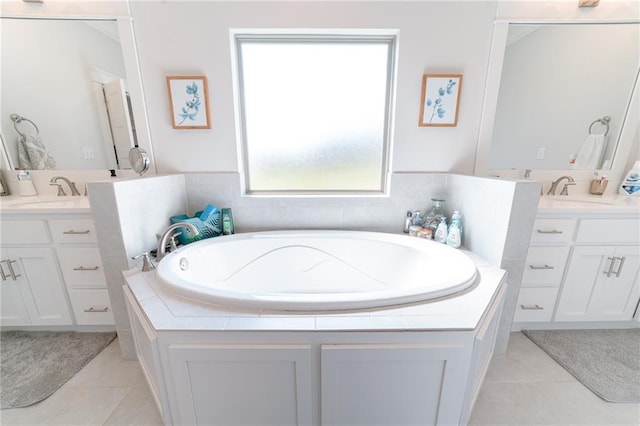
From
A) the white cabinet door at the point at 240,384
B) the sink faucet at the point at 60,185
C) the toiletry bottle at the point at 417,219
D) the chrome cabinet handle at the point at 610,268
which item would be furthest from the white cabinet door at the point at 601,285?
the sink faucet at the point at 60,185

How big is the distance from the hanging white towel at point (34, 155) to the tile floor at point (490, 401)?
58.8 inches

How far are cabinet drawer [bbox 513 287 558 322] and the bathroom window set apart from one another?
3.73ft

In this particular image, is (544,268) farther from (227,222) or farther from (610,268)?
(227,222)

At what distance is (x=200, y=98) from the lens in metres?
1.59

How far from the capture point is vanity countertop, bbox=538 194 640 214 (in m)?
1.35

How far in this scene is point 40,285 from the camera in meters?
1.47

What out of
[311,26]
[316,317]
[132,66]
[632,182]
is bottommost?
[316,317]

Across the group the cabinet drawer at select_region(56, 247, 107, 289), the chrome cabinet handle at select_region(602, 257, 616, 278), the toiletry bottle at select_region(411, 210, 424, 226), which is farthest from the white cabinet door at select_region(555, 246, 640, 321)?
the cabinet drawer at select_region(56, 247, 107, 289)

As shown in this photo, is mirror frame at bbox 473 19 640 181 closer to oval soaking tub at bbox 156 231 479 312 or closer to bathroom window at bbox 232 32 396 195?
bathroom window at bbox 232 32 396 195

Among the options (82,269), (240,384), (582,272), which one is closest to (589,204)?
(582,272)

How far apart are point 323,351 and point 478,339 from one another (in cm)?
54

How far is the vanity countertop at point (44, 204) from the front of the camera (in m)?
1.34

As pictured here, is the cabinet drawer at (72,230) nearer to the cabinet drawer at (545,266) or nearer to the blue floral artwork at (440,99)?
the blue floral artwork at (440,99)

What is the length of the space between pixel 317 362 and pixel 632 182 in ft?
8.41
